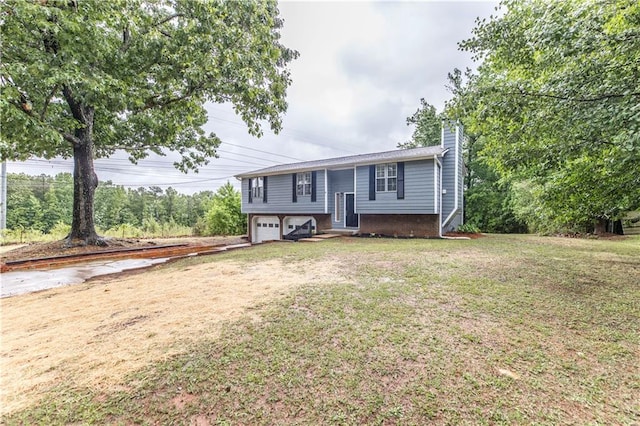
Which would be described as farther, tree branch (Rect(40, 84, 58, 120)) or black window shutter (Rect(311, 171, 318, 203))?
black window shutter (Rect(311, 171, 318, 203))

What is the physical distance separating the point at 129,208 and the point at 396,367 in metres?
41.5

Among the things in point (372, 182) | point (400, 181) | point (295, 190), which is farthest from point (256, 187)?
point (400, 181)

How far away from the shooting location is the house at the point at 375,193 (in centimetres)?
A: 1136

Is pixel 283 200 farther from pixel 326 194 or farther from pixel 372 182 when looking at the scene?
pixel 372 182

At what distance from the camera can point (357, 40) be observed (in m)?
11.5

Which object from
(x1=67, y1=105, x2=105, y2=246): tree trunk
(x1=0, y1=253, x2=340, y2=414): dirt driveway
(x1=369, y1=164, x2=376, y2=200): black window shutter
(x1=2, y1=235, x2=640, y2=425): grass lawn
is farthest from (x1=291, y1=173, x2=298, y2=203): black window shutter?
(x1=2, y1=235, x2=640, y2=425): grass lawn

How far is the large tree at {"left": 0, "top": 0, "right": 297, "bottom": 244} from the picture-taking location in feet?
20.1

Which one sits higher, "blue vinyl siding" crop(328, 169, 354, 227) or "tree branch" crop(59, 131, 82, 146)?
"tree branch" crop(59, 131, 82, 146)

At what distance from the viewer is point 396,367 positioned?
221 cm

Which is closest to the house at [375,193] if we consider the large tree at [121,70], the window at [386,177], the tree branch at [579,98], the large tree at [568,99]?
the window at [386,177]

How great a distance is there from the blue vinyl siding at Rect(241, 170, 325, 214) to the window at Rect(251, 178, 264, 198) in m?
0.36

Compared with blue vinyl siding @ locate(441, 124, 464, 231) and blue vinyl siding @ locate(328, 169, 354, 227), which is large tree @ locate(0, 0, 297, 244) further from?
blue vinyl siding @ locate(441, 124, 464, 231)

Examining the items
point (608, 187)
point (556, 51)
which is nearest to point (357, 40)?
point (556, 51)

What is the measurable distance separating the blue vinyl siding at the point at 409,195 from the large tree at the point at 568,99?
4.76 m
